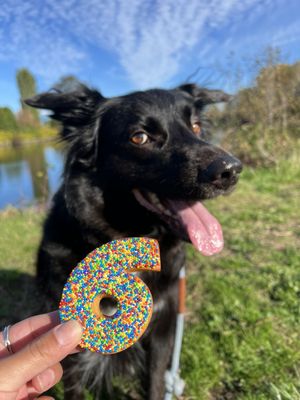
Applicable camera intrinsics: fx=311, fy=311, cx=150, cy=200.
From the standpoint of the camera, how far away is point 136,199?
2389 mm

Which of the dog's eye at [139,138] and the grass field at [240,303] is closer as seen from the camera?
the grass field at [240,303]

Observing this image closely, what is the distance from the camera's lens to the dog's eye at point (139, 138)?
2.40m

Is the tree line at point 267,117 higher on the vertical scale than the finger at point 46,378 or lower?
higher

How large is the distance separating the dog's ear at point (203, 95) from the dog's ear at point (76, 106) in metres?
0.90

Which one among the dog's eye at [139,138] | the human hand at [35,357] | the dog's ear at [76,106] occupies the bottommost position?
the human hand at [35,357]

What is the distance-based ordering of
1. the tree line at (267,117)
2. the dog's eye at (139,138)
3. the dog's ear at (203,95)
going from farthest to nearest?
the tree line at (267,117) < the dog's ear at (203,95) < the dog's eye at (139,138)

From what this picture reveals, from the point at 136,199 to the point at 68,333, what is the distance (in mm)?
1412

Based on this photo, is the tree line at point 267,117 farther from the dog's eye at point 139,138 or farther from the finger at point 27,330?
the finger at point 27,330

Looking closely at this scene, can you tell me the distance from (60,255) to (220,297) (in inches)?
69.5

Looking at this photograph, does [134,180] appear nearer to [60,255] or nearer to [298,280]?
[60,255]

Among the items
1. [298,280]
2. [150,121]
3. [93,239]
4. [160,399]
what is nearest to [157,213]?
[93,239]

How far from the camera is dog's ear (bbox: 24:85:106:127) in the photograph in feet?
7.94

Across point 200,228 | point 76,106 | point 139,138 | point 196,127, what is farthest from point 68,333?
point 196,127

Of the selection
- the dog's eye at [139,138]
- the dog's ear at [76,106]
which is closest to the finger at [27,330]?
the dog's eye at [139,138]
